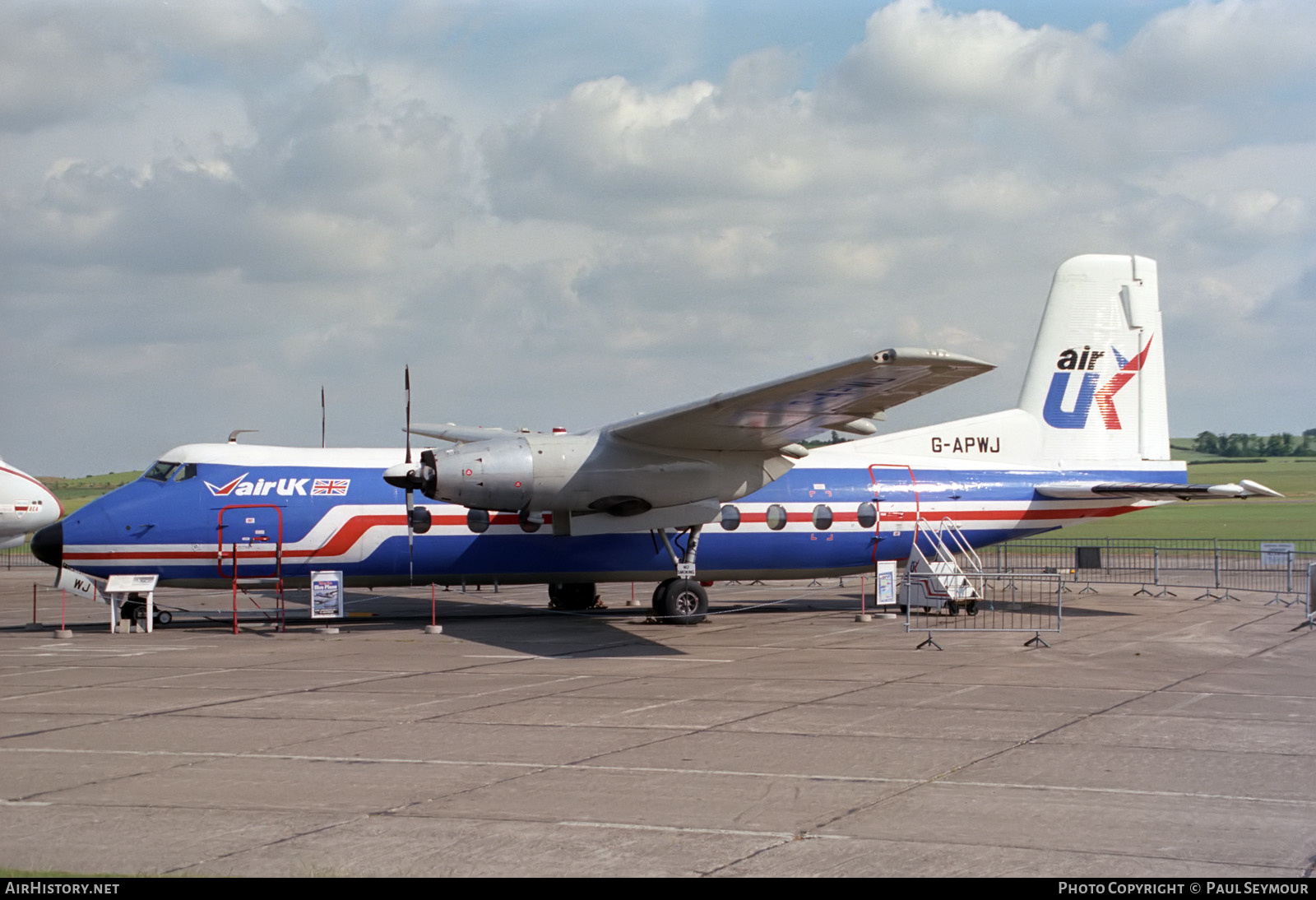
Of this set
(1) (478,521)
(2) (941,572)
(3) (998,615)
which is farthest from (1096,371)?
(1) (478,521)

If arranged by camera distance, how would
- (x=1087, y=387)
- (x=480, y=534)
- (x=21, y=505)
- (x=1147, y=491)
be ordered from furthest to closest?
(x=21, y=505), (x=1087, y=387), (x=1147, y=491), (x=480, y=534)

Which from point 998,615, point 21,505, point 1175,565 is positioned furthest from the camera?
point 1175,565

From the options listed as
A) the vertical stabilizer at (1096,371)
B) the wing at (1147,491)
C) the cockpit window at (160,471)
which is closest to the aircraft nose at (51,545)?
the cockpit window at (160,471)

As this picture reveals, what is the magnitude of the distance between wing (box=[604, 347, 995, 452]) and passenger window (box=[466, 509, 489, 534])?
3495 millimetres

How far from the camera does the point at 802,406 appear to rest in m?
17.6

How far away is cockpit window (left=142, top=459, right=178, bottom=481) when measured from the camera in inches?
830

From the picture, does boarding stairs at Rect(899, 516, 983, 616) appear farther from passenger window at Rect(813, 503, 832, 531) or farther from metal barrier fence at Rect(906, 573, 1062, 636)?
passenger window at Rect(813, 503, 832, 531)

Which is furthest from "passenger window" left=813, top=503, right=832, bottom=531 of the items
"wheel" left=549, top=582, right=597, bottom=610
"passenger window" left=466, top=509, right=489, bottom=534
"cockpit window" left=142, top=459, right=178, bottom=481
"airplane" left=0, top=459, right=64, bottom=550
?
"airplane" left=0, top=459, right=64, bottom=550

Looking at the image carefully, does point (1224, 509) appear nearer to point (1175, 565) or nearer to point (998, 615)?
point (1175, 565)

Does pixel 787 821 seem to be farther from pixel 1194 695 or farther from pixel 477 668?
pixel 477 668

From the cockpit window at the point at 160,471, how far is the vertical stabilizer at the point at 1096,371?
16.8m

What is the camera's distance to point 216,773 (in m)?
9.33

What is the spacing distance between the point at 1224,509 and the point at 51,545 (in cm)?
7708

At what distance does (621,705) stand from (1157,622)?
12.6 metres
